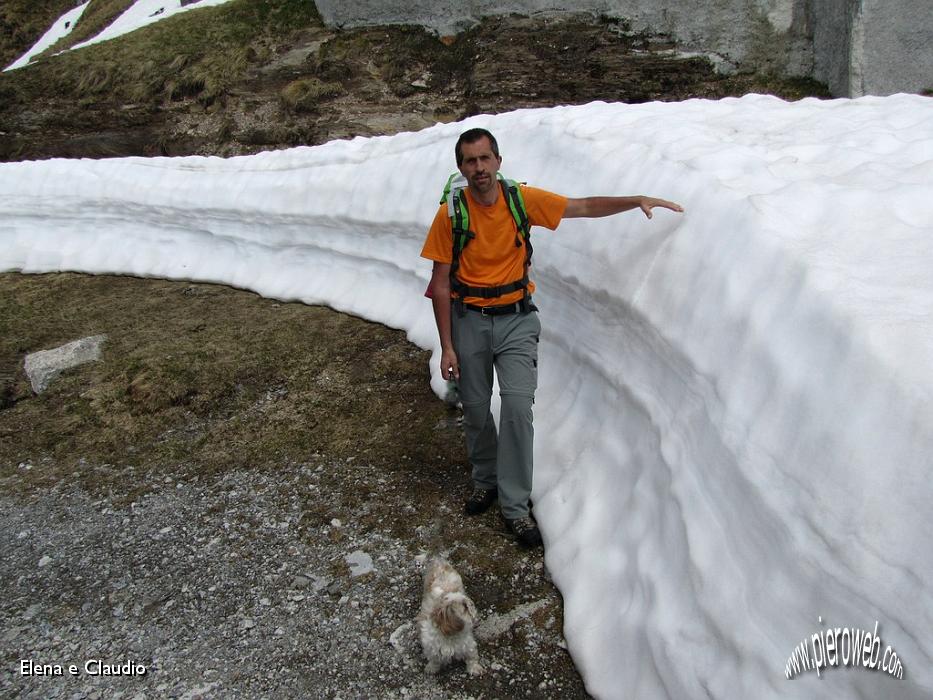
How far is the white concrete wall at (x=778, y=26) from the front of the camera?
33.4 feet

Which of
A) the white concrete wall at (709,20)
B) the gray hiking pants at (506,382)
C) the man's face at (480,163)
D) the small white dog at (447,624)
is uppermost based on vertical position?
the man's face at (480,163)

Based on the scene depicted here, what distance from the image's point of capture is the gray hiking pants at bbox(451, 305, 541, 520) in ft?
14.1

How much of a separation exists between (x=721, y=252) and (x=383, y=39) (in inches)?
565

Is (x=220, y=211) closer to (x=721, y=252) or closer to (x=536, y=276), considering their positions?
(x=536, y=276)

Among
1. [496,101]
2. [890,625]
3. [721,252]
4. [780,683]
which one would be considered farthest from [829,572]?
[496,101]

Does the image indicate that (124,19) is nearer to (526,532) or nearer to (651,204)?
(651,204)

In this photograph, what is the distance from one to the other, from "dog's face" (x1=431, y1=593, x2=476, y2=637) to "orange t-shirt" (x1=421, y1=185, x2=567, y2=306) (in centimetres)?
167

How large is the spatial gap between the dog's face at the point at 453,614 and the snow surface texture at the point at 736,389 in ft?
2.01

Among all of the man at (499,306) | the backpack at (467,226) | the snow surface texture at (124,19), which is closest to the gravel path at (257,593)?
the man at (499,306)

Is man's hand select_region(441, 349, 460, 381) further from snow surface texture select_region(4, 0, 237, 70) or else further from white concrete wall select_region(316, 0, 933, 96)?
snow surface texture select_region(4, 0, 237, 70)

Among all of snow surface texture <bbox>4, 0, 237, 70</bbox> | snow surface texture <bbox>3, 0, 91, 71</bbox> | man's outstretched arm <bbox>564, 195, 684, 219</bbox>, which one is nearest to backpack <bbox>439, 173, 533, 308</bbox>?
man's outstretched arm <bbox>564, 195, 684, 219</bbox>

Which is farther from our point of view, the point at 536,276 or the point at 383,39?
the point at 383,39

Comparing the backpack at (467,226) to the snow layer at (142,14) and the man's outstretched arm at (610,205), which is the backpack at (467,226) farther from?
the snow layer at (142,14)

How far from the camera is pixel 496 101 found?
14.5 meters
